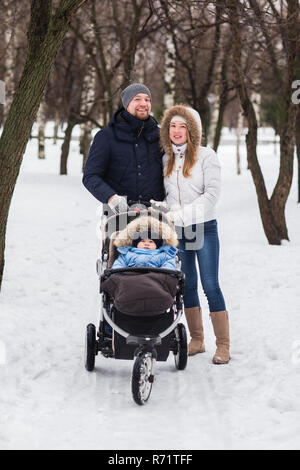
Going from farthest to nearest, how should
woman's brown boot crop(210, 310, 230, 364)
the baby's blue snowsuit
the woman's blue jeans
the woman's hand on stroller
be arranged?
woman's brown boot crop(210, 310, 230, 364), the woman's blue jeans, the woman's hand on stroller, the baby's blue snowsuit

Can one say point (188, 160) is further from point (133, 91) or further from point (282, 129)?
point (282, 129)

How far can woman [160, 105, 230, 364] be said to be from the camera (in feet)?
18.6

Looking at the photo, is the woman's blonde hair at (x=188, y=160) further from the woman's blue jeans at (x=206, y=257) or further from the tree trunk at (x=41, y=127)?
the tree trunk at (x=41, y=127)

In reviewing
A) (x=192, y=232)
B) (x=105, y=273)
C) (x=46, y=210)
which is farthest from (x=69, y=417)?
(x=46, y=210)

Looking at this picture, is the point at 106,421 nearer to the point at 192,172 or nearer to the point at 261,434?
the point at 261,434

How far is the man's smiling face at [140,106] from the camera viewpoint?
217 inches

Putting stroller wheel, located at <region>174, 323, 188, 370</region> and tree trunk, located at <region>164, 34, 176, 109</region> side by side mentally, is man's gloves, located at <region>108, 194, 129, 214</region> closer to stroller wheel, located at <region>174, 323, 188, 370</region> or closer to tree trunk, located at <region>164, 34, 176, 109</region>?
stroller wheel, located at <region>174, 323, 188, 370</region>

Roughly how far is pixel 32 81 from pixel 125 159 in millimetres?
1867

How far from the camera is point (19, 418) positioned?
4.53 m

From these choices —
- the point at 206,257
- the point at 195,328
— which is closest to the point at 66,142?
the point at 195,328

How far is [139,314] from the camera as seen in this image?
4895mm

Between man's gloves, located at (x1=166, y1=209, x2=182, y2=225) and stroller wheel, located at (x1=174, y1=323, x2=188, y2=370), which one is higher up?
man's gloves, located at (x1=166, y1=209, x2=182, y2=225)

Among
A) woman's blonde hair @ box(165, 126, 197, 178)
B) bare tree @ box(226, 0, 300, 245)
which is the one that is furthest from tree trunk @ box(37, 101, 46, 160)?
woman's blonde hair @ box(165, 126, 197, 178)

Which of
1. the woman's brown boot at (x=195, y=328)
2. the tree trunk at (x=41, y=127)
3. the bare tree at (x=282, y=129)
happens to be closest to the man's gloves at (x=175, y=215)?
the woman's brown boot at (x=195, y=328)
